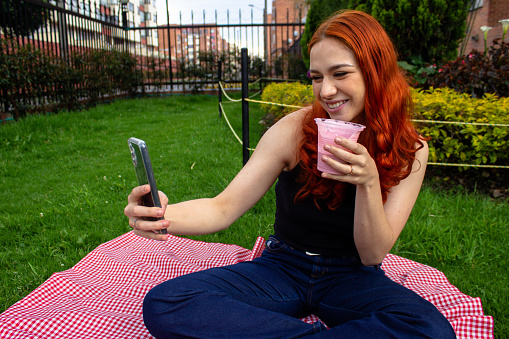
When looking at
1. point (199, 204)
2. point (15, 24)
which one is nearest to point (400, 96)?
point (199, 204)

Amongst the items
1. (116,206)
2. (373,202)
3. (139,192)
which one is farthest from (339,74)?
(116,206)

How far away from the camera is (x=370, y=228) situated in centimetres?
166

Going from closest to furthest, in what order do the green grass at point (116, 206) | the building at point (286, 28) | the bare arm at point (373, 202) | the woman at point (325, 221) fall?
the bare arm at point (373, 202)
the woman at point (325, 221)
the green grass at point (116, 206)
the building at point (286, 28)

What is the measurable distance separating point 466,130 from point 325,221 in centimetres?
270

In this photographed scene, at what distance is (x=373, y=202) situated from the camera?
1598 millimetres

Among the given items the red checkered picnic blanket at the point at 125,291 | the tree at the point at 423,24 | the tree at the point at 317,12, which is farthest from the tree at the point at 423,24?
the red checkered picnic blanket at the point at 125,291

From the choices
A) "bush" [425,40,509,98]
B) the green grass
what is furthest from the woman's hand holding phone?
"bush" [425,40,509,98]

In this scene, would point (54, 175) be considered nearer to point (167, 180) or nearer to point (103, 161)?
point (103, 161)

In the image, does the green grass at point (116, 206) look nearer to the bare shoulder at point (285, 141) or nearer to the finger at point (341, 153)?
the bare shoulder at point (285, 141)

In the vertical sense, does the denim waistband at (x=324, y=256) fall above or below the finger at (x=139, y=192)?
below

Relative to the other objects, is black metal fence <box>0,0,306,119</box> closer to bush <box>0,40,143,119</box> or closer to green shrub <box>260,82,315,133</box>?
bush <box>0,40,143,119</box>

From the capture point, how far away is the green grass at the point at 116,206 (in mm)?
2807

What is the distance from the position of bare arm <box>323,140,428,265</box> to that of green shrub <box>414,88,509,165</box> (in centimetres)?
229

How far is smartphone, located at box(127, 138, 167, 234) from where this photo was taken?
1331 millimetres
